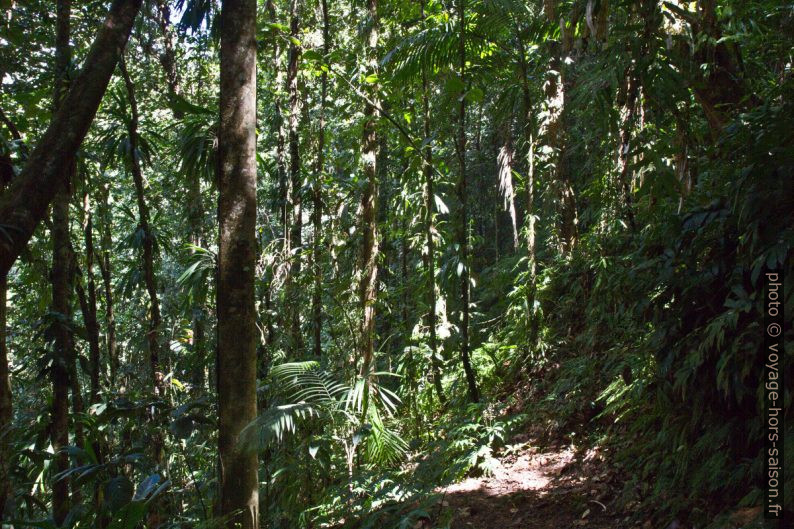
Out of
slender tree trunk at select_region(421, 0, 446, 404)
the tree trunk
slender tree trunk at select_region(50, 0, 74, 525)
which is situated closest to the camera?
the tree trunk

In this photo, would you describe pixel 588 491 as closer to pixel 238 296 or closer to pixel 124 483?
pixel 238 296

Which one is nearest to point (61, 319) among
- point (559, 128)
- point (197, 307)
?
point (197, 307)

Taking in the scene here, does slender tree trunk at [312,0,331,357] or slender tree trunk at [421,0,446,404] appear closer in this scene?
slender tree trunk at [421,0,446,404]

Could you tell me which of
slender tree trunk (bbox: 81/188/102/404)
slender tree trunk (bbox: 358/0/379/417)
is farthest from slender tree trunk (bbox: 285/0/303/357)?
slender tree trunk (bbox: 81/188/102/404)

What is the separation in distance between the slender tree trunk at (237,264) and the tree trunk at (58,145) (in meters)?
0.67

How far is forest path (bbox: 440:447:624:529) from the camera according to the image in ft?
13.4

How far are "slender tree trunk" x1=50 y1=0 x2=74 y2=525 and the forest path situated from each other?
3.35m

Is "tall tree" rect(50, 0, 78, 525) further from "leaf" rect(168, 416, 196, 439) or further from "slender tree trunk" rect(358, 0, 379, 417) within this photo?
"slender tree trunk" rect(358, 0, 379, 417)

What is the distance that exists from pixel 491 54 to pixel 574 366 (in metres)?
3.88

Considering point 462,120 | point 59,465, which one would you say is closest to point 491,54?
point 462,120

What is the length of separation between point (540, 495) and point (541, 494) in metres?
0.02

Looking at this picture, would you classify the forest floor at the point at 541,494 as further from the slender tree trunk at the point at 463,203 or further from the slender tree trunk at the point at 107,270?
the slender tree trunk at the point at 107,270

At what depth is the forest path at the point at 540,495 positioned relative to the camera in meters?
4.07

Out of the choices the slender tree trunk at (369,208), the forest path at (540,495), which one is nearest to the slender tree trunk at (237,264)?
the forest path at (540,495)
